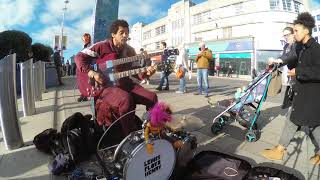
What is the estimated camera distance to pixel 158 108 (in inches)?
126

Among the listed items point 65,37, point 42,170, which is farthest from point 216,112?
point 65,37

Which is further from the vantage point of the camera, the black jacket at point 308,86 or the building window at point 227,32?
the building window at point 227,32

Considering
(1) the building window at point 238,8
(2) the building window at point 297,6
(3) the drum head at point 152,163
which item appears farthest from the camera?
(2) the building window at point 297,6

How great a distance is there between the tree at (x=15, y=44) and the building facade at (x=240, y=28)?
25.7 m

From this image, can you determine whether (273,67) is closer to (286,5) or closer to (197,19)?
(286,5)

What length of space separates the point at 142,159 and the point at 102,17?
4564mm

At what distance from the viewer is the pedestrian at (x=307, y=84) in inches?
153

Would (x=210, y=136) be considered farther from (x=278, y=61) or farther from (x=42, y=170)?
(x=42, y=170)

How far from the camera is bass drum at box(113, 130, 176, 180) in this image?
2.90m

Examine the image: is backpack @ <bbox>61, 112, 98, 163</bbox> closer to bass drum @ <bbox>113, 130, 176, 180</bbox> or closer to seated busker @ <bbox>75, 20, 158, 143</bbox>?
seated busker @ <bbox>75, 20, 158, 143</bbox>

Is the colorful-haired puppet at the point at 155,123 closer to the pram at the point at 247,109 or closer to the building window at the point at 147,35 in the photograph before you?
the pram at the point at 247,109

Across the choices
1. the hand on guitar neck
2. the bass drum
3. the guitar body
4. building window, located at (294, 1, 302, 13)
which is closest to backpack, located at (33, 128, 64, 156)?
the guitar body

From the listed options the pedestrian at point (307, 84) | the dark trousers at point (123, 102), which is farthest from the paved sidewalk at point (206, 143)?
the dark trousers at point (123, 102)

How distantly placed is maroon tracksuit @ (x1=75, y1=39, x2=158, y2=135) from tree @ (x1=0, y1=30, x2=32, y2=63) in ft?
40.8
